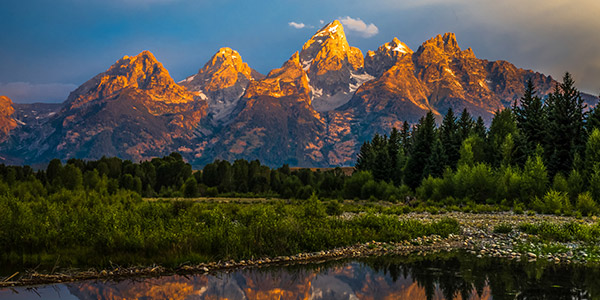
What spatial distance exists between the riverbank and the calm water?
75 cm

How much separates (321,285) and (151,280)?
665cm

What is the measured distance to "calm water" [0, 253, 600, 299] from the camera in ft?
54.4

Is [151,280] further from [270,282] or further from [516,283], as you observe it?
[516,283]

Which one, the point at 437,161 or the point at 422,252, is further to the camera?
the point at 437,161

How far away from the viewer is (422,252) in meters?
24.6

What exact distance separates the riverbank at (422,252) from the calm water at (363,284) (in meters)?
0.75

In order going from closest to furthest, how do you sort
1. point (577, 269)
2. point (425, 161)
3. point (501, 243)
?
point (577, 269), point (501, 243), point (425, 161)

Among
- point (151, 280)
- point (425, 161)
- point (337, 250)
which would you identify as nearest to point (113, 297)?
point (151, 280)

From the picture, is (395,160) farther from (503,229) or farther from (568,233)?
(568,233)

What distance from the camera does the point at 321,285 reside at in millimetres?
18250

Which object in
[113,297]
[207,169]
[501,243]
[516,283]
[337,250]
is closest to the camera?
[113,297]

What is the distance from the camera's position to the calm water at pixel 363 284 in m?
16.6

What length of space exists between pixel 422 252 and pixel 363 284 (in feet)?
23.7

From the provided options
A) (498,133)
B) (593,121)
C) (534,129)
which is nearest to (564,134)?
(593,121)
